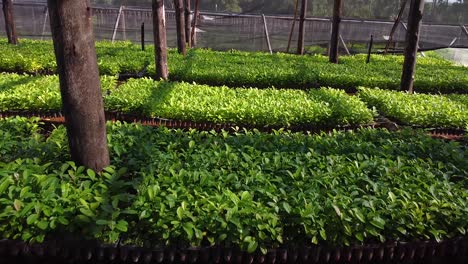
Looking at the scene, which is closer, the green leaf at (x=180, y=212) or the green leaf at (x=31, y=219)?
the green leaf at (x=31, y=219)

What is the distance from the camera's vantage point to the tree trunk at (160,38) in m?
8.16

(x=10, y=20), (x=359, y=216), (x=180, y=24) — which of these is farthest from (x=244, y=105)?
(x=10, y=20)

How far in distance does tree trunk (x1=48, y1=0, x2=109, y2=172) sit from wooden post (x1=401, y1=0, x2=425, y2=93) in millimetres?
6841

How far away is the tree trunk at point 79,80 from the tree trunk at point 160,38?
5.35 metres

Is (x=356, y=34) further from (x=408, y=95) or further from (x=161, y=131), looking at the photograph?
(x=161, y=131)

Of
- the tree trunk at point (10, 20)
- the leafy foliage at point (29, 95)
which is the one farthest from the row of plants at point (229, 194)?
the tree trunk at point (10, 20)

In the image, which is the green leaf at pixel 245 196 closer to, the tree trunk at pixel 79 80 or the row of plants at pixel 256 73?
the tree trunk at pixel 79 80

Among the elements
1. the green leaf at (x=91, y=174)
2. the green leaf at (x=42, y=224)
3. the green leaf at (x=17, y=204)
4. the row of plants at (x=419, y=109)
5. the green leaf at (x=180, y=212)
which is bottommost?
the row of plants at (x=419, y=109)

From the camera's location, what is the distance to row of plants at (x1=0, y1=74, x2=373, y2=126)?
592 centimetres

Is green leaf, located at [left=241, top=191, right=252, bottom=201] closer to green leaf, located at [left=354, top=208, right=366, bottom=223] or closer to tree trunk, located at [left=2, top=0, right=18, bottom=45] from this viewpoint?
green leaf, located at [left=354, top=208, right=366, bottom=223]

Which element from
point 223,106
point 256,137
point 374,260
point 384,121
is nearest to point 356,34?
point 384,121

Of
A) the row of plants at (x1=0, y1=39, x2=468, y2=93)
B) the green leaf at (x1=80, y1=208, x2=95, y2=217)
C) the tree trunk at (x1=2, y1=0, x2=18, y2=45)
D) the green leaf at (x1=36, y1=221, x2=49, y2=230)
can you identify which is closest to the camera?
the green leaf at (x1=36, y1=221, x2=49, y2=230)

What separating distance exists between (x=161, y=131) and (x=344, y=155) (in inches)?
80.8

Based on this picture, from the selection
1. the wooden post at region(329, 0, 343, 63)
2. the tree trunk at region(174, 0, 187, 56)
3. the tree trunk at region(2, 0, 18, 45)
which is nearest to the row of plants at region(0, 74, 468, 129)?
the wooden post at region(329, 0, 343, 63)
